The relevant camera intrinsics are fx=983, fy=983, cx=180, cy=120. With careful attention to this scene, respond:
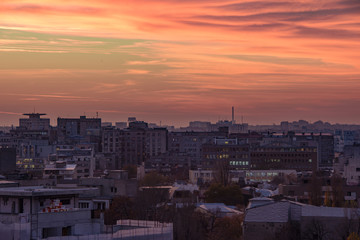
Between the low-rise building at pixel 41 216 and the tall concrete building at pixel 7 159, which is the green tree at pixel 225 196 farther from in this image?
the low-rise building at pixel 41 216

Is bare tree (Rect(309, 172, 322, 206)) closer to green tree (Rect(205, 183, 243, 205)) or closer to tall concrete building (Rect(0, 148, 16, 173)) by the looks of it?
green tree (Rect(205, 183, 243, 205))

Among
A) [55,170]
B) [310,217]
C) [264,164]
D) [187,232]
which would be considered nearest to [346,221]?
[310,217]

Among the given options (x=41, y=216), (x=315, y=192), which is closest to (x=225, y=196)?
(x=315, y=192)

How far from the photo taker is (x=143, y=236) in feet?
67.6

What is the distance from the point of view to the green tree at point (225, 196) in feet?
195

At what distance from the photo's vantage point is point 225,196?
59.7 metres

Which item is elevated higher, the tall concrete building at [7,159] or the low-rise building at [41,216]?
the tall concrete building at [7,159]

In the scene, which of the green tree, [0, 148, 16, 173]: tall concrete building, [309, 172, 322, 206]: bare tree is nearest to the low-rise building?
[309, 172, 322, 206]: bare tree

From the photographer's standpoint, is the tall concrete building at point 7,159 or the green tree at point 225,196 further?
the tall concrete building at point 7,159

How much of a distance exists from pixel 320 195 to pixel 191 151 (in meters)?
114

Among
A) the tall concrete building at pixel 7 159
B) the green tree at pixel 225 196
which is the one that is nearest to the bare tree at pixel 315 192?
the green tree at pixel 225 196

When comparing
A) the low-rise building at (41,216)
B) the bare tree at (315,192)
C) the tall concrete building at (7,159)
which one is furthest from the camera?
the tall concrete building at (7,159)

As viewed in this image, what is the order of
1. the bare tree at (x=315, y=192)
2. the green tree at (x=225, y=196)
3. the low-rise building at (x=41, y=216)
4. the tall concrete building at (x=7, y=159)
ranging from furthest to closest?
the tall concrete building at (x=7, y=159) → the green tree at (x=225, y=196) → the bare tree at (x=315, y=192) → the low-rise building at (x=41, y=216)

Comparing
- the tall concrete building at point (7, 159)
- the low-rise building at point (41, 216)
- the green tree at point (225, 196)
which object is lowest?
the green tree at point (225, 196)
